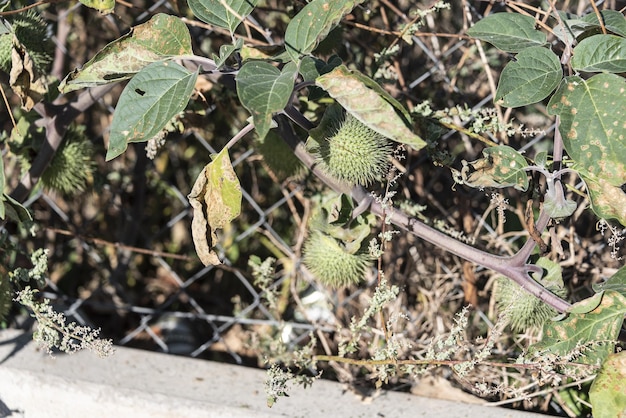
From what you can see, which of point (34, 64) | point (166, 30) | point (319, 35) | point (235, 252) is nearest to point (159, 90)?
point (166, 30)

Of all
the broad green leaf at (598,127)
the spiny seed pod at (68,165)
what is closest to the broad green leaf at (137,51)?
the spiny seed pod at (68,165)

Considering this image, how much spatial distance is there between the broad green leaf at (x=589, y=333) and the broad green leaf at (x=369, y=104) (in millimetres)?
540

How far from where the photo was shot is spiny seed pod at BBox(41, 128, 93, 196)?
1928mm

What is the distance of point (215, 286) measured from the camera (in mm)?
2748

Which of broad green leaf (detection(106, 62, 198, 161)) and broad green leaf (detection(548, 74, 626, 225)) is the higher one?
broad green leaf (detection(106, 62, 198, 161))

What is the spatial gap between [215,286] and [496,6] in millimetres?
1358

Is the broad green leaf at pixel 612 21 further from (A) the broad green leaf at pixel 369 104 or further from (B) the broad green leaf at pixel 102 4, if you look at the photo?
(B) the broad green leaf at pixel 102 4

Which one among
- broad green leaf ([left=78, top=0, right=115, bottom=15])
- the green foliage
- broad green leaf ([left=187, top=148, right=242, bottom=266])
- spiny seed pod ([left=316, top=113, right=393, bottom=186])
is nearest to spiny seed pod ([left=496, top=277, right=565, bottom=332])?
the green foliage

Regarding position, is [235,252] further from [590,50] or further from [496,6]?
[590,50]

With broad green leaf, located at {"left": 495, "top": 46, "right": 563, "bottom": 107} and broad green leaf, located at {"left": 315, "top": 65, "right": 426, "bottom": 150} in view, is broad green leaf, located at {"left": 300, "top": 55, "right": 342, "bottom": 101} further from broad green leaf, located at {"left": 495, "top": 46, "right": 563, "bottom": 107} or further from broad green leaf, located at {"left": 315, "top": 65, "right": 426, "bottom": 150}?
broad green leaf, located at {"left": 495, "top": 46, "right": 563, "bottom": 107}

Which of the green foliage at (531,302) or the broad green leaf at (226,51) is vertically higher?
the broad green leaf at (226,51)

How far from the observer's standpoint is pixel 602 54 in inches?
56.4

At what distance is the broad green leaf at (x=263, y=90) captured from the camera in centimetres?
128

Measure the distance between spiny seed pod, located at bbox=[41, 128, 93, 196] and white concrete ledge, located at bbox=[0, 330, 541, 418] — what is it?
49 cm
